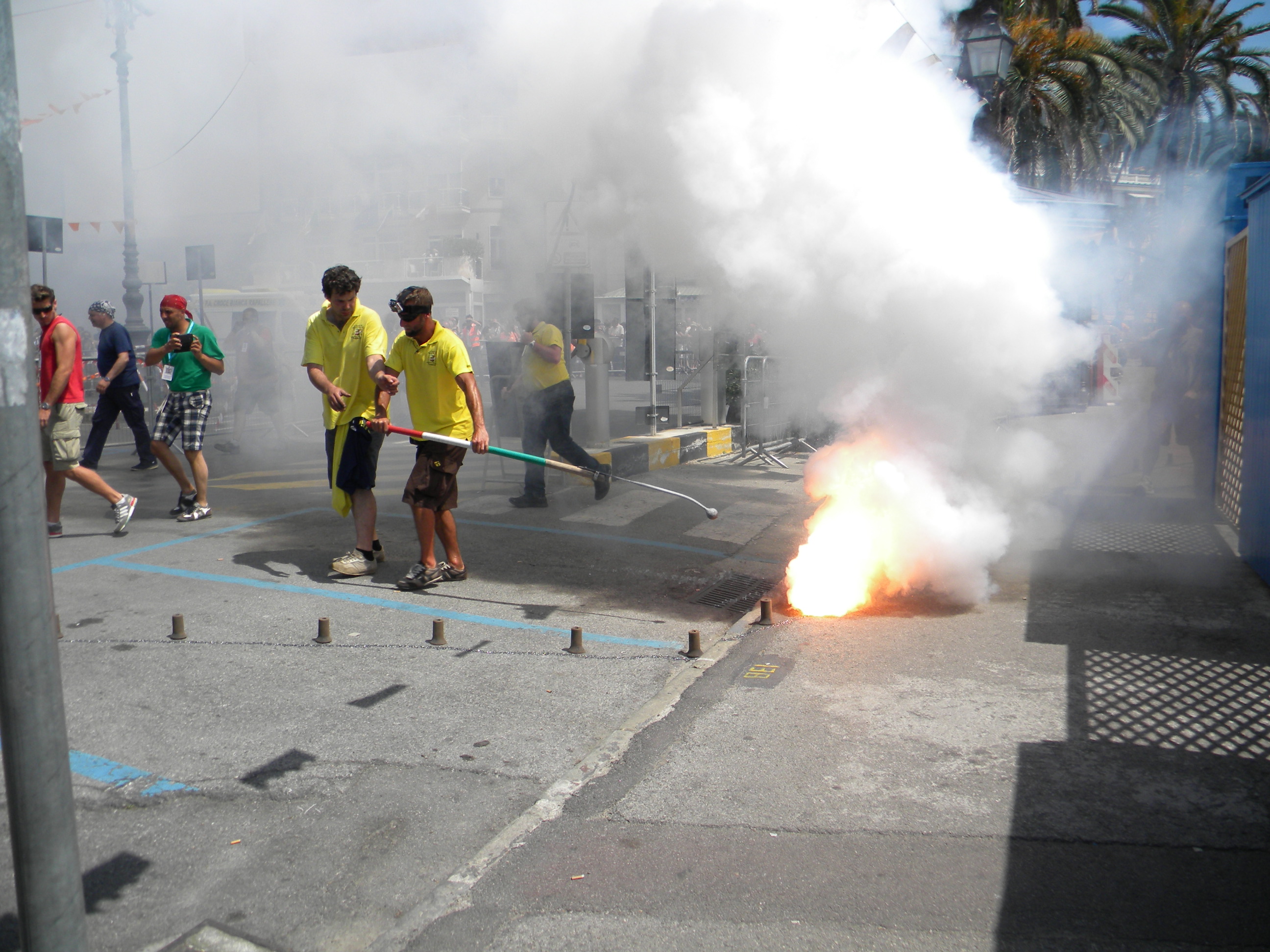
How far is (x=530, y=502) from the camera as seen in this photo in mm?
8086

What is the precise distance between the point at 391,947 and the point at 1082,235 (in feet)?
21.5

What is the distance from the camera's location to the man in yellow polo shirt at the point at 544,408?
770 centimetres

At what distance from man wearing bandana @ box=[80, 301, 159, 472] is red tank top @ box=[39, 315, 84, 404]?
2077 mm

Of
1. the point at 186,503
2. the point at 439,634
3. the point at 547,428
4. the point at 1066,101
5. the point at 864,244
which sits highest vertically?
the point at 1066,101

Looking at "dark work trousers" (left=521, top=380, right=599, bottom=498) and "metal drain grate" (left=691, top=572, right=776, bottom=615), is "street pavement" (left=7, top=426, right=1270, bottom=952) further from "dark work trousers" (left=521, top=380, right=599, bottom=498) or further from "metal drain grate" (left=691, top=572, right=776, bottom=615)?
"dark work trousers" (left=521, top=380, right=599, bottom=498)

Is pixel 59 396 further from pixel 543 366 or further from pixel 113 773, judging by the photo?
pixel 113 773

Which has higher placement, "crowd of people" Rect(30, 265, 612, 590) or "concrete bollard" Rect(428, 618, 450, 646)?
"crowd of people" Rect(30, 265, 612, 590)

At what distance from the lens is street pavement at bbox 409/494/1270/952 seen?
8.20 ft

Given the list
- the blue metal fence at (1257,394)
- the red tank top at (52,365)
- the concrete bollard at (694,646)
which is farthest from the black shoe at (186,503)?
the blue metal fence at (1257,394)

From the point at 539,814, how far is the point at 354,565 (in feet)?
10.3

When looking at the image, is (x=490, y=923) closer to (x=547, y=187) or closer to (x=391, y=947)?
(x=391, y=947)

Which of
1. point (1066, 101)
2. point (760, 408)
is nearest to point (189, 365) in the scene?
point (760, 408)

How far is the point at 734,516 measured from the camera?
7.95m

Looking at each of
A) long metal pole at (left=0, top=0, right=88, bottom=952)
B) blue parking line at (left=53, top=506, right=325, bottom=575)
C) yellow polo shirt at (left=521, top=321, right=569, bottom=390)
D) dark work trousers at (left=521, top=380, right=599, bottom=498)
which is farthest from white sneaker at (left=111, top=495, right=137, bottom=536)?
long metal pole at (left=0, top=0, right=88, bottom=952)
